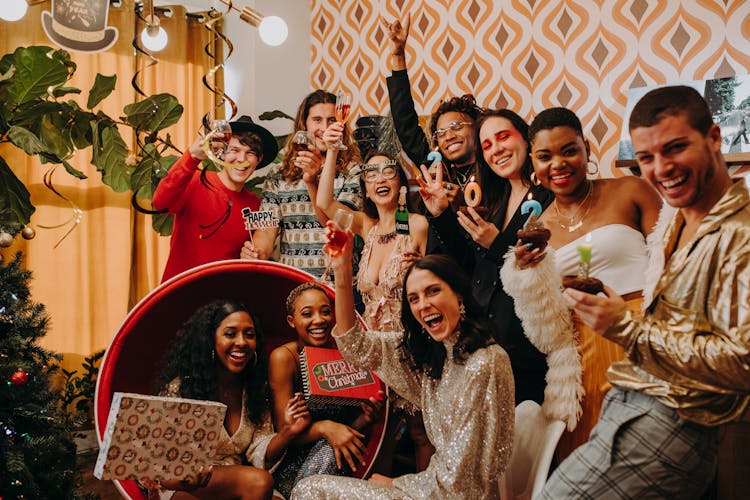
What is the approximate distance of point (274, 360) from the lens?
2506 millimetres

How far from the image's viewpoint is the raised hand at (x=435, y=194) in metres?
2.36

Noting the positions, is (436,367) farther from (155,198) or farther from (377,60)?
(377,60)

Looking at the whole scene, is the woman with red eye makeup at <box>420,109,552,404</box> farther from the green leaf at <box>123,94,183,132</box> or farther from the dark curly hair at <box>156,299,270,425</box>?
the green leaf at <box>123,94,183,132</box>

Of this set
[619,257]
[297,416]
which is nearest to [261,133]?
[297,416]

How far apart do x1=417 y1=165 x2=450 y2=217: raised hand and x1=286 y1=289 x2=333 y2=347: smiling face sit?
52 cm

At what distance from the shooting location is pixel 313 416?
2414 millimetres

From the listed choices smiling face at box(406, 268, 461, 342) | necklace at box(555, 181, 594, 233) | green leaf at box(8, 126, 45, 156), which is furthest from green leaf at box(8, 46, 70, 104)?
necklace at box(555, 181, 594, 233)

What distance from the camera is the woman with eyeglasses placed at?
101 inches

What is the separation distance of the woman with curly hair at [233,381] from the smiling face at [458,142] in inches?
40.9

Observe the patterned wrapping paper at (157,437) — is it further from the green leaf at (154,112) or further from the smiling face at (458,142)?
the green leaf at (154,112)

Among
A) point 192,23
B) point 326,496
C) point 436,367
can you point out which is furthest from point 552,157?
point 192,23

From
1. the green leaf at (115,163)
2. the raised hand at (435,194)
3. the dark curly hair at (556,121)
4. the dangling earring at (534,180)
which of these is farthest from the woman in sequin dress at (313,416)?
the green leaf at (115,163)

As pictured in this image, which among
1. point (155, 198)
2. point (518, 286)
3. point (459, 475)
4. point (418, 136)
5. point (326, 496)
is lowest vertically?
point (326, 496)

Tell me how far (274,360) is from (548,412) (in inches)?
42.0
